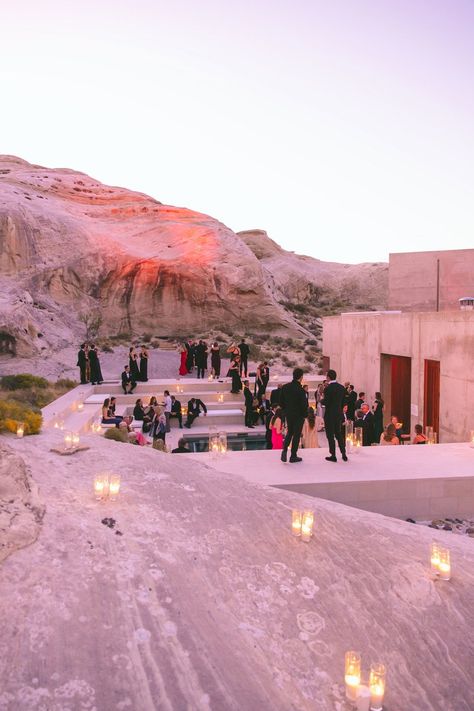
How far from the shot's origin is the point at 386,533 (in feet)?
18.5

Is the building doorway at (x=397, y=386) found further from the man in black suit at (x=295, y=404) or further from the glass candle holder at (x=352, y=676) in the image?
the glass candle holder at (x=352, y=676)

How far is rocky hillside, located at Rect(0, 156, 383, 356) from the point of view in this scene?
30266 mm

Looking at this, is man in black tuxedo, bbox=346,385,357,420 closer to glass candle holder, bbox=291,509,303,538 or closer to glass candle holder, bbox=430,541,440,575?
glass candle holder, bbox=291,509,303,538

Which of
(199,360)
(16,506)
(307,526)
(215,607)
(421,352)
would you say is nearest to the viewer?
(215,607)

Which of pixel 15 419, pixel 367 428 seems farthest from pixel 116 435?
pixel 367 428

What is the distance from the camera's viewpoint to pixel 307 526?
17.3 ft

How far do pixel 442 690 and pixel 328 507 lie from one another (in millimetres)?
2359

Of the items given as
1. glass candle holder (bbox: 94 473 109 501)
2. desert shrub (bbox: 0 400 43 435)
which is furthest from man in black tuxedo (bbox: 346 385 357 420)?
glass candle holder (bbox: 94 473 109 501)

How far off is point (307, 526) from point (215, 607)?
136 centimetres

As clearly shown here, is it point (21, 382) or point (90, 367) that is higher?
point (90, 367)

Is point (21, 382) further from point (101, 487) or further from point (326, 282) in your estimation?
point (326, 282)

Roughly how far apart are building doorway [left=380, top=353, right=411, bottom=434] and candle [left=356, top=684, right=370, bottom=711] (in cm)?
1065

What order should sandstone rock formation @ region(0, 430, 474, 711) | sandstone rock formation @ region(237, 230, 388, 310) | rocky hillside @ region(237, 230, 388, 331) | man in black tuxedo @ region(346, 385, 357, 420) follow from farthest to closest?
sandstone rock formation @ region(237, 230, 388, 310), rocky hillside @ region(237, 230, 388, 331), man in black tuxedo @ region(346, 385, 357, 420), sandstone rock formation @ region(0, 430, 474, 711)

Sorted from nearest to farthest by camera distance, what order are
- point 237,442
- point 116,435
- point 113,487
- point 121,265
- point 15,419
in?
point 113,487
point 15,419
point 116,435
point 237,442
point 121,265
